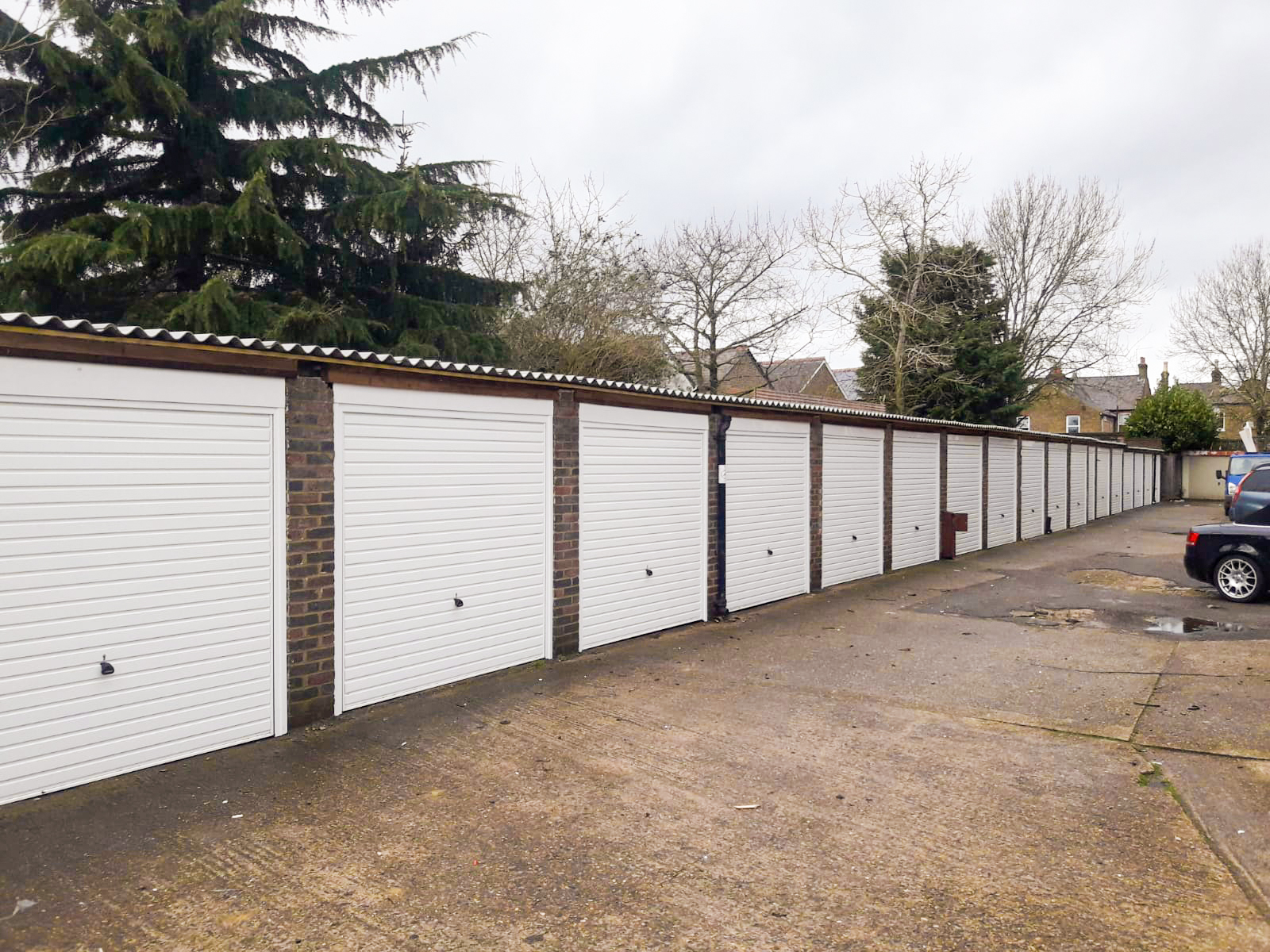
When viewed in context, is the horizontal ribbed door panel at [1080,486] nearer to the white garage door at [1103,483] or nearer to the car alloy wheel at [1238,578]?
the white garage door at [1103,483]

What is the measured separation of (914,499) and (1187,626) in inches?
221

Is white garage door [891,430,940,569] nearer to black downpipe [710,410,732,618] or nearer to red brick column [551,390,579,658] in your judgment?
black downpipe [710,410,732,618]

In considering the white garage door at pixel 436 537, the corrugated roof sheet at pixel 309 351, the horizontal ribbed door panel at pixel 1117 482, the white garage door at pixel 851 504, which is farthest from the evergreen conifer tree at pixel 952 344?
the white garage door at pixel 436 537

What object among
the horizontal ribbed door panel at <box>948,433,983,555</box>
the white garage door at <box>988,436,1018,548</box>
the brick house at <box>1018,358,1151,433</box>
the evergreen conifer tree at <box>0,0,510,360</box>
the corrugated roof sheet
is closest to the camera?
the corrugated roof sheet

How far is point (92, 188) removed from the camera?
12.1 meters

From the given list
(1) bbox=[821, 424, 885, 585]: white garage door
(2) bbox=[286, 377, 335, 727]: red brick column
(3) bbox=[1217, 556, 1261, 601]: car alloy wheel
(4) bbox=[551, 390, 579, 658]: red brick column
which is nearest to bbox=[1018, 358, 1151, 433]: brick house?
(1) bbox=[821, 424, 885, 585]: white garage door

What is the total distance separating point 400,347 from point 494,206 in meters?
3.45

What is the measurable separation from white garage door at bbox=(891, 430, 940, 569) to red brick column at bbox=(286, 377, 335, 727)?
33.5 ft

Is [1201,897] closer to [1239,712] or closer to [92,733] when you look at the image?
[1239,712]

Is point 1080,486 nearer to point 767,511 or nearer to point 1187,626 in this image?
point 1187,626

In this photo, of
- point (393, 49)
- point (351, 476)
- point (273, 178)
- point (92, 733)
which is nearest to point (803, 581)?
point (351, 476)

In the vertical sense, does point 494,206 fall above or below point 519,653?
above

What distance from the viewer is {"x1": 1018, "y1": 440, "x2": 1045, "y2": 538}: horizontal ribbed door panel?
19.2m

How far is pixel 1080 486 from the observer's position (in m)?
23.5
